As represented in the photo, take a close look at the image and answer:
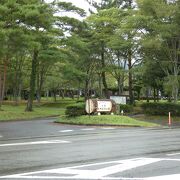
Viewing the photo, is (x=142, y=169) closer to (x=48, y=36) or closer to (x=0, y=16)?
(x=0, y=16)

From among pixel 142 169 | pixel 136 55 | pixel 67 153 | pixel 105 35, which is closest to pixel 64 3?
pixel 105 35

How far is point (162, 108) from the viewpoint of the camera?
129 feet

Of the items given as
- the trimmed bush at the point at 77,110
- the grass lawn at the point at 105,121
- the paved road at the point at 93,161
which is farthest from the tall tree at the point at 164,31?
the paved road at the point at 93,161

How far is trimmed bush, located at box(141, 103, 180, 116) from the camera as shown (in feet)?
127

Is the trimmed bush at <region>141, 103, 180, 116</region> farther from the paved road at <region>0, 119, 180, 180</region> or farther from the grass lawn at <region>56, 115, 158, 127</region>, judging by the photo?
the paved road at <region>0, 119, 180, 180</region>

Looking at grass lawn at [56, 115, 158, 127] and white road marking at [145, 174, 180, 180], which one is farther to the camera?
grass lawn at [56, 115, 158, 127]

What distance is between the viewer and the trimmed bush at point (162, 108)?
3872 cm

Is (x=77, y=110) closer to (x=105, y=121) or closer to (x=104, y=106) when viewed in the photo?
(x=104, y=106)

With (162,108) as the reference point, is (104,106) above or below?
above

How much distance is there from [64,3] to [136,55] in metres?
11.4

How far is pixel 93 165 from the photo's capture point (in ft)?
36.3

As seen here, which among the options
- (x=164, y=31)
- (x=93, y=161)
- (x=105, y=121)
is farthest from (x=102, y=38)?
(x=93, y=161)

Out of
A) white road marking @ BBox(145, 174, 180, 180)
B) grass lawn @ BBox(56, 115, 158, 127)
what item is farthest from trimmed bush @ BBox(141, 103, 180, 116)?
white road marking @ BBox(145, 174, 180, 180)

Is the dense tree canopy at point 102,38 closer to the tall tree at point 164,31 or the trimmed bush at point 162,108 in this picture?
the tall tree at point 164,31
